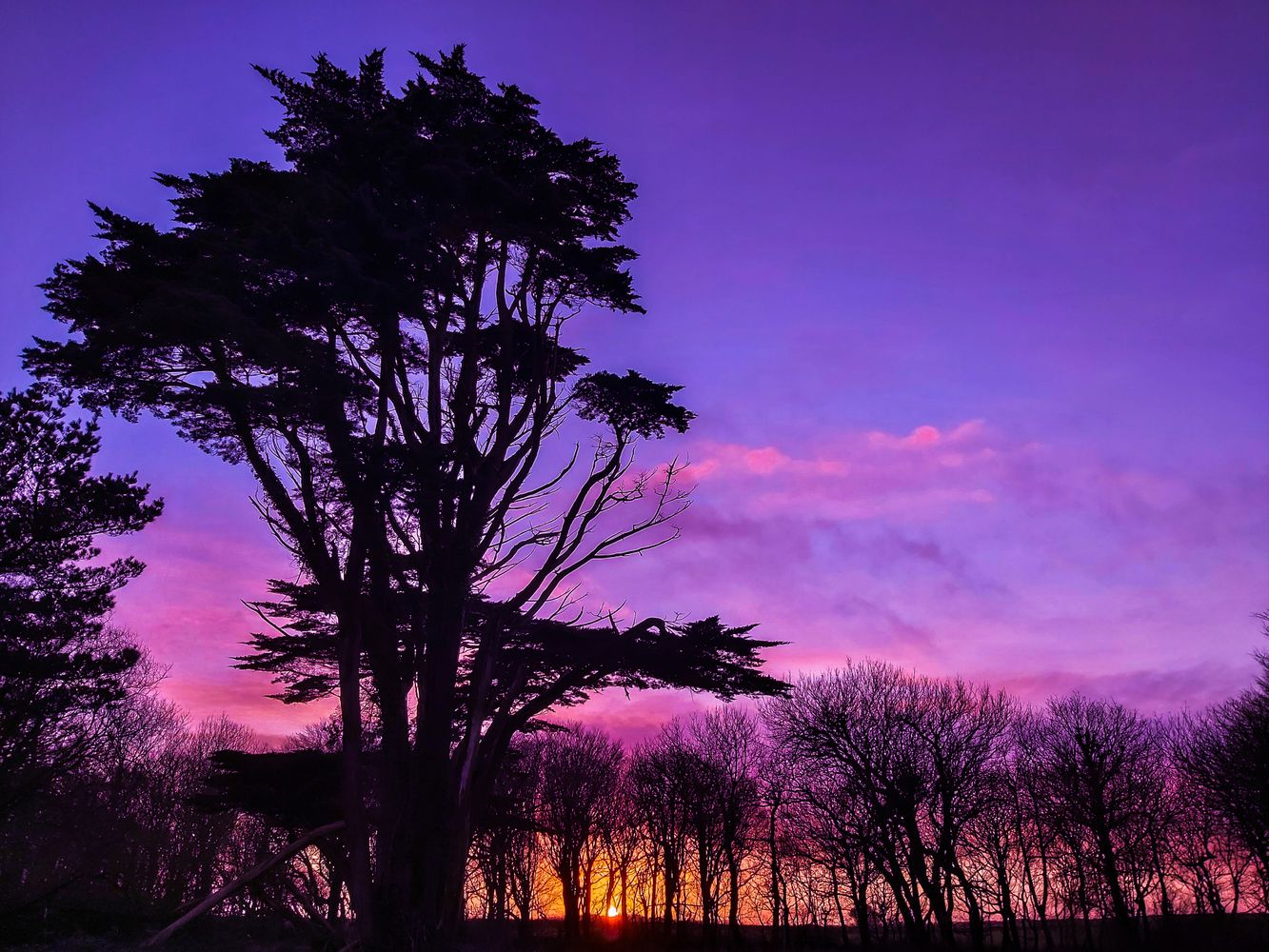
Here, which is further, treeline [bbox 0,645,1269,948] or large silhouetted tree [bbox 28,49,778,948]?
treeline [bbox 0,645,1269,948]

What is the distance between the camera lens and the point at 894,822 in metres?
30.9

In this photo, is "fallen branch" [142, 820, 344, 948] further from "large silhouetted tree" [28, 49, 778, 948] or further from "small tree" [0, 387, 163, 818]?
"small tree" [0, 387, 163, 818]

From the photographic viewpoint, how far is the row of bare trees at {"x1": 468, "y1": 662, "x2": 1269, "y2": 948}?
104ft

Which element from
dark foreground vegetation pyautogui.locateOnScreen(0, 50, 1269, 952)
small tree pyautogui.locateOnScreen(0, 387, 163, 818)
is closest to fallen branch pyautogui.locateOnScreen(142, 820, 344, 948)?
dark foreground vegetation pyautogui.locateOnScreen(0, 50, 1269, 952)

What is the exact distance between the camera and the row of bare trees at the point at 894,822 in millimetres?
31797

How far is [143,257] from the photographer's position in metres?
12.5

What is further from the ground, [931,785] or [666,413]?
[666,413]

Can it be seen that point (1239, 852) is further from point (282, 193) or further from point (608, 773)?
point (282, 193)

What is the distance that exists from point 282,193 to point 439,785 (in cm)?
981

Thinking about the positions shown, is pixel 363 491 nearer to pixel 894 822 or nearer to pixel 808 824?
pixel 894 822

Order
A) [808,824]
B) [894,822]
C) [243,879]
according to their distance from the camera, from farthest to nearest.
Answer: [808,824] → [894,822] → [243,879]

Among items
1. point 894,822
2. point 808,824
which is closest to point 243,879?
point 894,822

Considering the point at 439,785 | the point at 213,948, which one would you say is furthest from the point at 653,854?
the point at 439,785

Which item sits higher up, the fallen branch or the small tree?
the small tree
